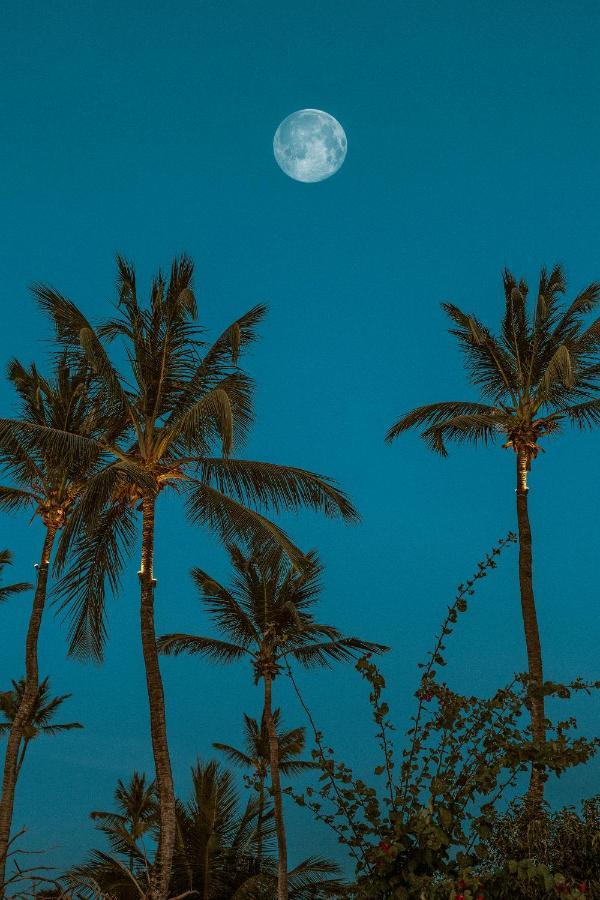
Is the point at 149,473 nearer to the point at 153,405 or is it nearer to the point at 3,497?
the point at 153,405

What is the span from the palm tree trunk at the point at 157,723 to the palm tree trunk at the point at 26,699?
2.95 metres

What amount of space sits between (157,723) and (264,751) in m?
12.7

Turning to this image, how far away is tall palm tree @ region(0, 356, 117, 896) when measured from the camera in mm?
14945

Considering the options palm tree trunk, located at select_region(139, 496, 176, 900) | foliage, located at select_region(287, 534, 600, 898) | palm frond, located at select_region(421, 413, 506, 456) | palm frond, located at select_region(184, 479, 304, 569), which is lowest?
foliage, located at select_region(287, 534, 600, 898)

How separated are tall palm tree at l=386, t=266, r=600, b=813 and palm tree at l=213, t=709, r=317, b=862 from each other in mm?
10383

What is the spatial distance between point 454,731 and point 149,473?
8875 mm

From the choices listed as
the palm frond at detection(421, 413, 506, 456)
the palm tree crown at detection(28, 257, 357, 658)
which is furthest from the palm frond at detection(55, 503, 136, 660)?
the palm frond at detection(421, 413, 506, 456)

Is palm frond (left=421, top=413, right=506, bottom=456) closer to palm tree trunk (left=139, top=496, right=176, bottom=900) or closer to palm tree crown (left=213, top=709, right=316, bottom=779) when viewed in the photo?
palm tree trunk (left=139, top=496, right=176, bottom=900)

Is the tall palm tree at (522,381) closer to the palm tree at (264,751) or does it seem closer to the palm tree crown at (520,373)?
the palm tree crown at (520,373)

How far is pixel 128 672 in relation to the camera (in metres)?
193

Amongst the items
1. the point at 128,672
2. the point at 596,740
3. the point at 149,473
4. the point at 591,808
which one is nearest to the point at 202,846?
the point at 149,473

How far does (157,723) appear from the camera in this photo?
12383 millimetres

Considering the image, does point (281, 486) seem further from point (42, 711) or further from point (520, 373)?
point (42, 711)

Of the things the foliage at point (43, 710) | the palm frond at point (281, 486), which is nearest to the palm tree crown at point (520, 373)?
the palm frond at point (281, 486)
